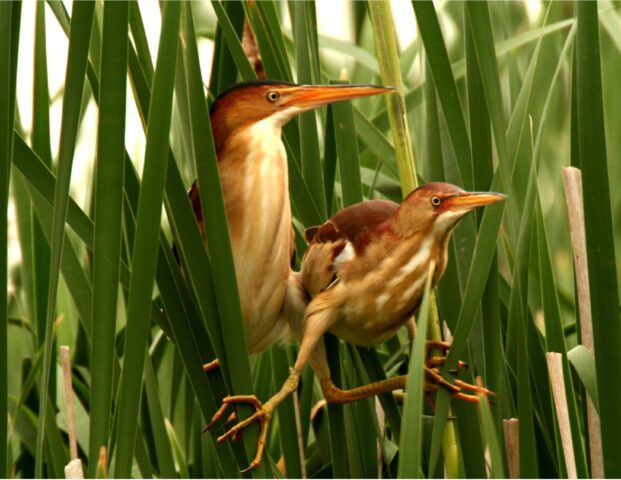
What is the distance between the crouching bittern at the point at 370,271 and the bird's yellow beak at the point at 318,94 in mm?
137

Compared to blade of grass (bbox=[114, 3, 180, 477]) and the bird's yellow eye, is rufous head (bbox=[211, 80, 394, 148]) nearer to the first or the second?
the bird's yellow eye

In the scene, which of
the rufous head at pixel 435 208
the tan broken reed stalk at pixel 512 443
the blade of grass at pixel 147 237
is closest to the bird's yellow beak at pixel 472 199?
the rufous head at pixel 435 208

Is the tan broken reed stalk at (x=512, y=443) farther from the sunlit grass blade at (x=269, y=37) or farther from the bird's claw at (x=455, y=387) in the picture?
the sunlit grass blade at (x=269, y=37)

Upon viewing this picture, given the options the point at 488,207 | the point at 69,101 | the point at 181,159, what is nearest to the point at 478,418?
the point at 488,207

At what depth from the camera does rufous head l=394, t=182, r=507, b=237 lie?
117 centimetres

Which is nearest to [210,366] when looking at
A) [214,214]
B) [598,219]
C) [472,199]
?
[214,214]

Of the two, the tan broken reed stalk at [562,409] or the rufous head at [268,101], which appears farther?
the rufous head at [268,101]

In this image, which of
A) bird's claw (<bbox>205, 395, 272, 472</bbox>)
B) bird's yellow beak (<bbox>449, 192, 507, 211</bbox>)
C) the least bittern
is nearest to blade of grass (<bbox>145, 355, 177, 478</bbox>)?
bird's claw (<bbox>205, 395, 272, 472</bbox>)

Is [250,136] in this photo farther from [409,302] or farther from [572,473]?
[572,473]

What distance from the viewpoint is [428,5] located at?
1115 mm

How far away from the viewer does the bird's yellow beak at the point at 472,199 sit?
109cm

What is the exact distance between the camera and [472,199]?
44.9 inches

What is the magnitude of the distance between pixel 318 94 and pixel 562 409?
0.48 meters

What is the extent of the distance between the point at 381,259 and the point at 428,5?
35cm
